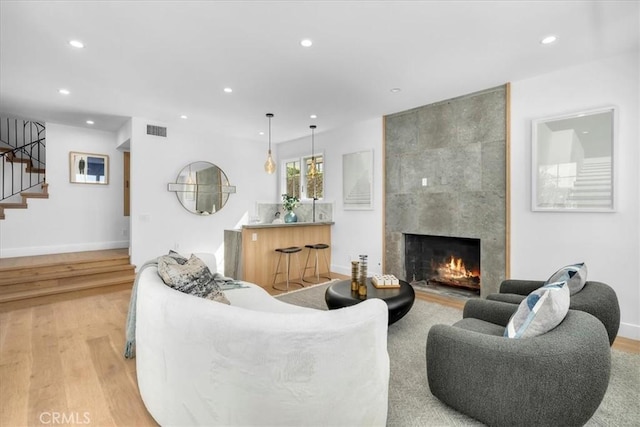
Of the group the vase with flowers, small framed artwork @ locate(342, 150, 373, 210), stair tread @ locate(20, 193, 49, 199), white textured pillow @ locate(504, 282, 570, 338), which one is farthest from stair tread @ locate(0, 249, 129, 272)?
white textured pillow @ locate(504, 282, 570, 338)

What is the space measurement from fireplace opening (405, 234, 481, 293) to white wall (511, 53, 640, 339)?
2.21 feet

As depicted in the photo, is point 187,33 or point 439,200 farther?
point 439,200

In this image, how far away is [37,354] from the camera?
267 cm

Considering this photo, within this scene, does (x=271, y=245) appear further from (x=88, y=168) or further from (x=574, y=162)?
(x=574, y=162)

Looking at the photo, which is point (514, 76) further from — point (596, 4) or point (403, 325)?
point (403, 325)

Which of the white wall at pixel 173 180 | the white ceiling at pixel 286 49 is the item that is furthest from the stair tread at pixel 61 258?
the white ceiling at pixel 286 49

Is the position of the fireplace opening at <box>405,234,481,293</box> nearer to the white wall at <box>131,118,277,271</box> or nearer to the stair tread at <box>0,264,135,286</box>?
the white wall at <box>131,118,277,271</box>

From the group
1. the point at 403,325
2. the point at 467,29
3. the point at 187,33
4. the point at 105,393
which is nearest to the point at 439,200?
the point at 403,325

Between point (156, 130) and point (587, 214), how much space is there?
20.6ft

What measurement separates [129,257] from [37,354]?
275 cm

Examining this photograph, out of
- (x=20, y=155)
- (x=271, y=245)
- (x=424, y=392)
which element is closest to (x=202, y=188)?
(x=271, y=245)

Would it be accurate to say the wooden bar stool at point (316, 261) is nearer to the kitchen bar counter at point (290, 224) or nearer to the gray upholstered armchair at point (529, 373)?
the kitchen bar counter at point (290, 224)

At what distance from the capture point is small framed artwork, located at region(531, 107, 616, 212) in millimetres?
3025

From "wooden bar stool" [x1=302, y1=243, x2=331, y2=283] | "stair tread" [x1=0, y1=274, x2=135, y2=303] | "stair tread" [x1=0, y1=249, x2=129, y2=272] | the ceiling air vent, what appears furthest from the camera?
"wooden bar stool" [x1=302, y1=243, x2=331, y2=283]
